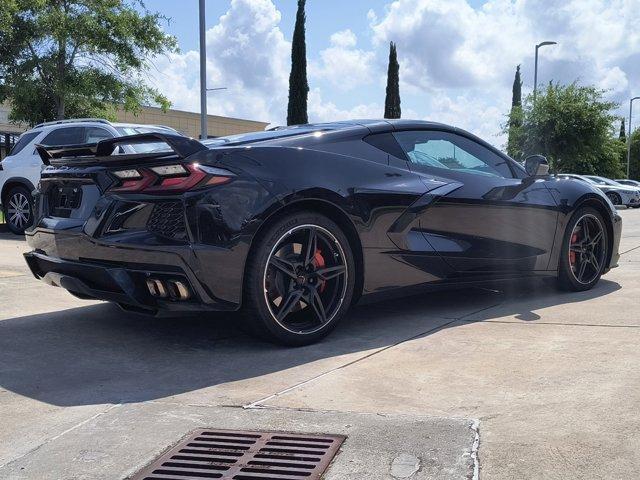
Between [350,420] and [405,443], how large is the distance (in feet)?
1.04

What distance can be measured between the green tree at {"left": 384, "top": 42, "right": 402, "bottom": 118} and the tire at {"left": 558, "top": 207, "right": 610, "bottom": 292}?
31.4 m

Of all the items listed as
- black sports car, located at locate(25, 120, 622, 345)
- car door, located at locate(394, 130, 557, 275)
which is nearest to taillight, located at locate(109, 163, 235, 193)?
black sports car, located at locate(25, 120, 622, 345)

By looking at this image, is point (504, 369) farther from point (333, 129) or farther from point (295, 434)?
point (333, 129)

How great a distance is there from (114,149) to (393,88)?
115ft

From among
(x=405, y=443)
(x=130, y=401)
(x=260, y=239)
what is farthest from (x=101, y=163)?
(x=405, y=443)

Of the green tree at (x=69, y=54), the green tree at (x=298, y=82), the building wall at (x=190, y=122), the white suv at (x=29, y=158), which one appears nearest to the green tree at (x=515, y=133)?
the green tree at (x=298, y=82)

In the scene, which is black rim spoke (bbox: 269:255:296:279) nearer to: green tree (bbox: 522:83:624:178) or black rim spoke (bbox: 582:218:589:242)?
black rim spoke (bbox: 582:218:589:242)

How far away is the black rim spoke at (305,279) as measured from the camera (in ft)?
12.7

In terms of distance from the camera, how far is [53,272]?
4035 mm

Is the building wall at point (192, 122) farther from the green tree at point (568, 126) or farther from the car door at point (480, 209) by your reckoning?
the car door at point (480, 209)

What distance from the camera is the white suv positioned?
1009 centimetres

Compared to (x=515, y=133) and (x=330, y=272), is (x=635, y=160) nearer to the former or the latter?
(x=515, y=133)

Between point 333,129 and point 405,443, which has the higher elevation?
point 333,129

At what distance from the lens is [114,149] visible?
3971 mm
